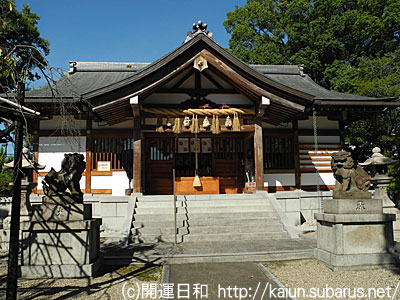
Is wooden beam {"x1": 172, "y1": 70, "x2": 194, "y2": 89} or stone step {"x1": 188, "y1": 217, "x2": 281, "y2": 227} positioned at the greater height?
wooden beam {"x1": 172, "y1": 70, "x2": 194, "y2": 89}

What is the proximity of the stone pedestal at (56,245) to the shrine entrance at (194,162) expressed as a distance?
6798 millimetres

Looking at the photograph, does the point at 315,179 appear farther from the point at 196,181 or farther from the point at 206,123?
the point at 206,123

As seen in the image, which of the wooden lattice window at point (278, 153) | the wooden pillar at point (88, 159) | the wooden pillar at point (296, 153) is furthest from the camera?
the wooden lattice window at point (278, 153)

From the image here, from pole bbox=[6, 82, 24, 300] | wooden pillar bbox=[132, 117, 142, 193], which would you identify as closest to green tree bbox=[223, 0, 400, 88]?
wooden pillar bbox=[132, 117, 142, 193]

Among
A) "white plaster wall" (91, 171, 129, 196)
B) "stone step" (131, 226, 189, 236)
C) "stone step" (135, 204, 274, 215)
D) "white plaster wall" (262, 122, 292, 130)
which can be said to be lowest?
"stone step" (131, 226, 189, 236)

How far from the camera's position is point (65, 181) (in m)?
5.49

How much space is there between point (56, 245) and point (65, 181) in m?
1.15

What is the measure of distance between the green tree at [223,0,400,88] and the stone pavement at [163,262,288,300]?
22201 millimetres

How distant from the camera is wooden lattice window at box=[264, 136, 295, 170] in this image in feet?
41.0

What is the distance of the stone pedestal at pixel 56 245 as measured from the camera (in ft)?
→ 16.7

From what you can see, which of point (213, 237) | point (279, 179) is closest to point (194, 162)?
point (279, 179)

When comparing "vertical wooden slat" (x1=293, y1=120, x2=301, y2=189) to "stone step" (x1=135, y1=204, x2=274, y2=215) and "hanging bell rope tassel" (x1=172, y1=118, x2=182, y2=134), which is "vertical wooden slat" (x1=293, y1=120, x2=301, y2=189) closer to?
"stone step" (x1=135, y1=204, x2=274, y2=215)

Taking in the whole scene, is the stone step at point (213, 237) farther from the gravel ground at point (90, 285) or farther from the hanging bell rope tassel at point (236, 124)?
the hanging bell rope tassel at point (236, 124)

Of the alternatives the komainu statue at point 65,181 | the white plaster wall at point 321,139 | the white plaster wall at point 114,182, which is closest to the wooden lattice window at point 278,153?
the white plaster wall at point 321,139
